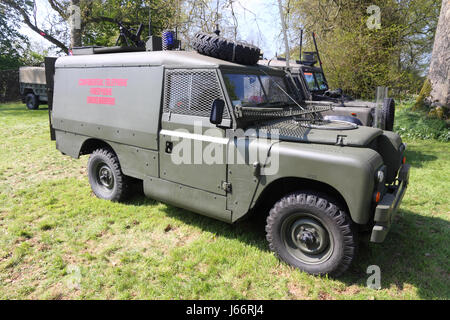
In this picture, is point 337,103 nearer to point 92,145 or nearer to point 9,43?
point 92,145

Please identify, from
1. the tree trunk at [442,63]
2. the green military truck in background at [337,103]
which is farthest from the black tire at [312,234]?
the tree trunk at [442,63]

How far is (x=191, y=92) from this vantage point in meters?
3.83

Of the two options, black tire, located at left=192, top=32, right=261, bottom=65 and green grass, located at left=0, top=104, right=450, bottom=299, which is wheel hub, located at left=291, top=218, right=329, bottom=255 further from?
black tire, located at left=192, top=32, right=261, bottom=65

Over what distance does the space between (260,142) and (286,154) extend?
33 cm

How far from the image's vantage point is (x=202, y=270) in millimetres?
3443

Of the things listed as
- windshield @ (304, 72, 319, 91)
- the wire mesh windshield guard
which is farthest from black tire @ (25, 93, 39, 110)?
the wire mesh windshield guard

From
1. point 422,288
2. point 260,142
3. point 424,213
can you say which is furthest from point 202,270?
point 424,213

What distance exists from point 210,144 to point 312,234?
1.40 m

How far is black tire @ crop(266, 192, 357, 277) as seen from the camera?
3031 millimetres

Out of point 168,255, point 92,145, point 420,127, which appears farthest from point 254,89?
point 420,127

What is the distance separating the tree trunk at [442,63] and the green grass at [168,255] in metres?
6.15

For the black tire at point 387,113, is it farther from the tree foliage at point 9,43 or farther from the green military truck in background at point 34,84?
the tree foliage at point 9,43

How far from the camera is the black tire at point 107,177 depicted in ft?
15.7
